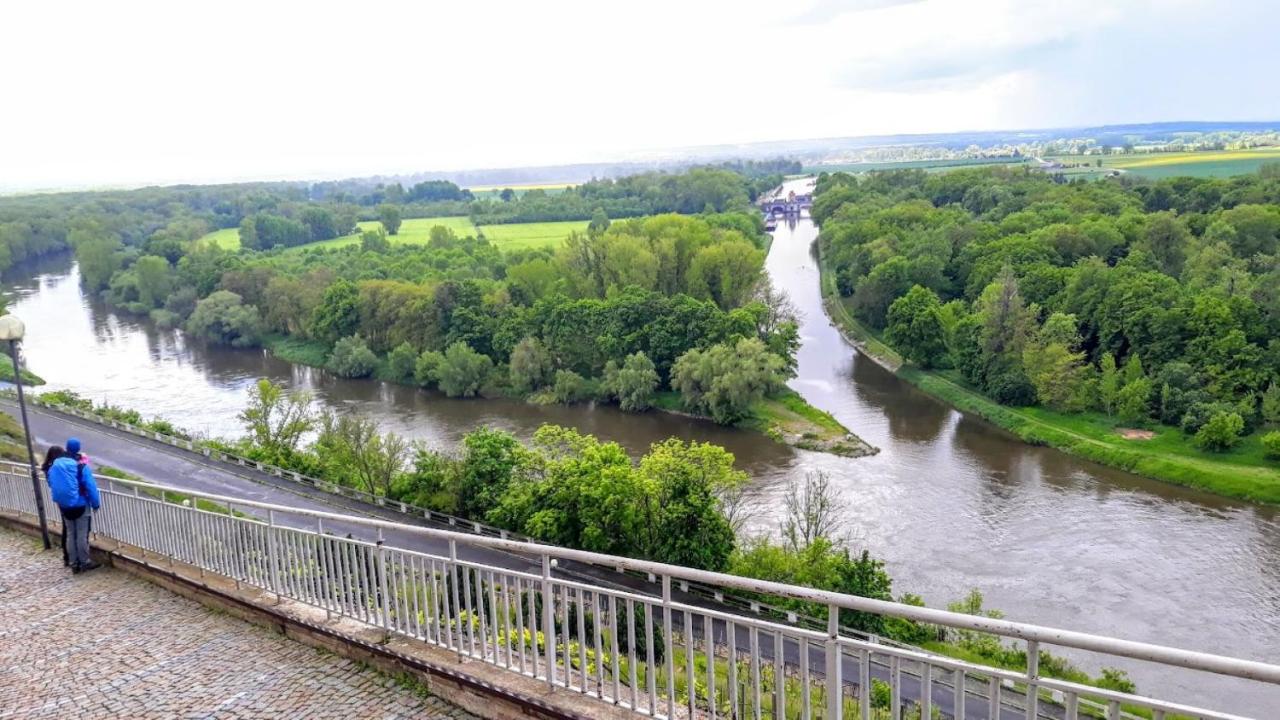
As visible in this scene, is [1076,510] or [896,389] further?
[896,389]

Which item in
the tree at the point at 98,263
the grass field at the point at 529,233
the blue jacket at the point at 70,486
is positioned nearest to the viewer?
the blue jacket at the point at 70,486

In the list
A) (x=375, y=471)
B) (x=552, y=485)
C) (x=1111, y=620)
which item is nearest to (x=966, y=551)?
(x=1111, y=620)

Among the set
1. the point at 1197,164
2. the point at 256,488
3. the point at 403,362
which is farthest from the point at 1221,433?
the point at 1197,164

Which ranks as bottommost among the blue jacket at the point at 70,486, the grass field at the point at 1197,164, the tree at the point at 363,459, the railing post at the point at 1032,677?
the tree at the point at 363,459

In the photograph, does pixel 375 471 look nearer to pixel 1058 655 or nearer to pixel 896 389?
pixel 1058 655

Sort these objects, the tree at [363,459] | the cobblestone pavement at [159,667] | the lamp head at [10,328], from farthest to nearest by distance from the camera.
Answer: the tree at [363,459] < the lamp head at [10,328] < the cobblestone pavement at [159,667]

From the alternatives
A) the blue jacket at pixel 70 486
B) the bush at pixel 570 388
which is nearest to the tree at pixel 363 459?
the bush at pixel 570 388

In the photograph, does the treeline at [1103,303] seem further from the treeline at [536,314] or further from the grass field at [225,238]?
the grass field at [225,238]
